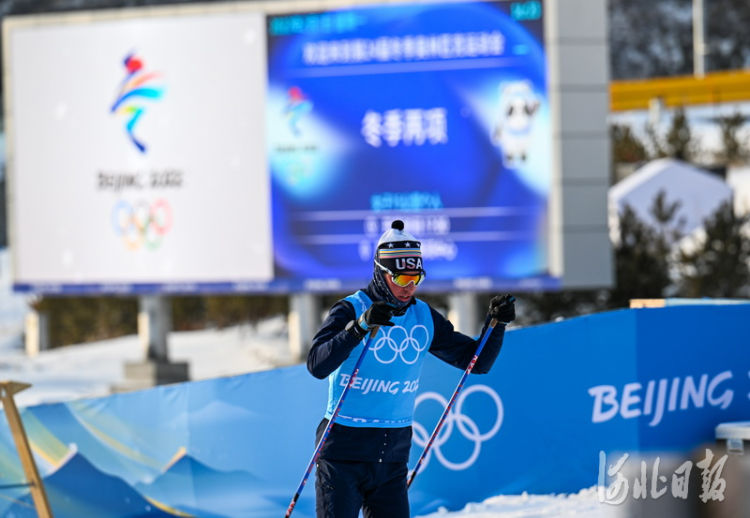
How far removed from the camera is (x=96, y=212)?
16.7 metres

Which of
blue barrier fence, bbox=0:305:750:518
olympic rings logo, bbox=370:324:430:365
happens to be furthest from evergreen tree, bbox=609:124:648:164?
olympic rings logo, bbox=370:324:430:365

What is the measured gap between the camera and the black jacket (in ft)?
17.1

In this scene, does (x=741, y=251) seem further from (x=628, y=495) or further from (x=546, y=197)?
(x=628, y=495)

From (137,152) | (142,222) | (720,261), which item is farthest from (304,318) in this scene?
(720,261)

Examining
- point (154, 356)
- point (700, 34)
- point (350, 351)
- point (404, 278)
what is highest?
point (700, 34)

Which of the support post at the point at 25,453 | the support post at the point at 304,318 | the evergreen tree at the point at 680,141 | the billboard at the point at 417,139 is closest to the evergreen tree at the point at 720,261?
the billboard at the point at 417,139

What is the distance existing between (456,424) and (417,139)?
7865 mm

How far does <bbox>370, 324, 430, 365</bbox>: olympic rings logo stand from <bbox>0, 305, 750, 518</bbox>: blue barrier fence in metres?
2.47

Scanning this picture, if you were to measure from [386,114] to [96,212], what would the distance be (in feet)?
13.0

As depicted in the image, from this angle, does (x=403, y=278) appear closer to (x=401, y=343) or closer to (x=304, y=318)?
(x=401, y=343)

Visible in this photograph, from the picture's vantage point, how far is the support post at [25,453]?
7.86m

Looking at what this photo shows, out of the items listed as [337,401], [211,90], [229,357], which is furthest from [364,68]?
[337,401]

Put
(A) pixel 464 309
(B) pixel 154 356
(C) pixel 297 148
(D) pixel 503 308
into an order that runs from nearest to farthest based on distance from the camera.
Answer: (D) pixel 503 308 → (C) pixel 297 148 → (A) pixel 464 309 → (B) pixel 154 356

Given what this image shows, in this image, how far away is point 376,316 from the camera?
16.6 ft
